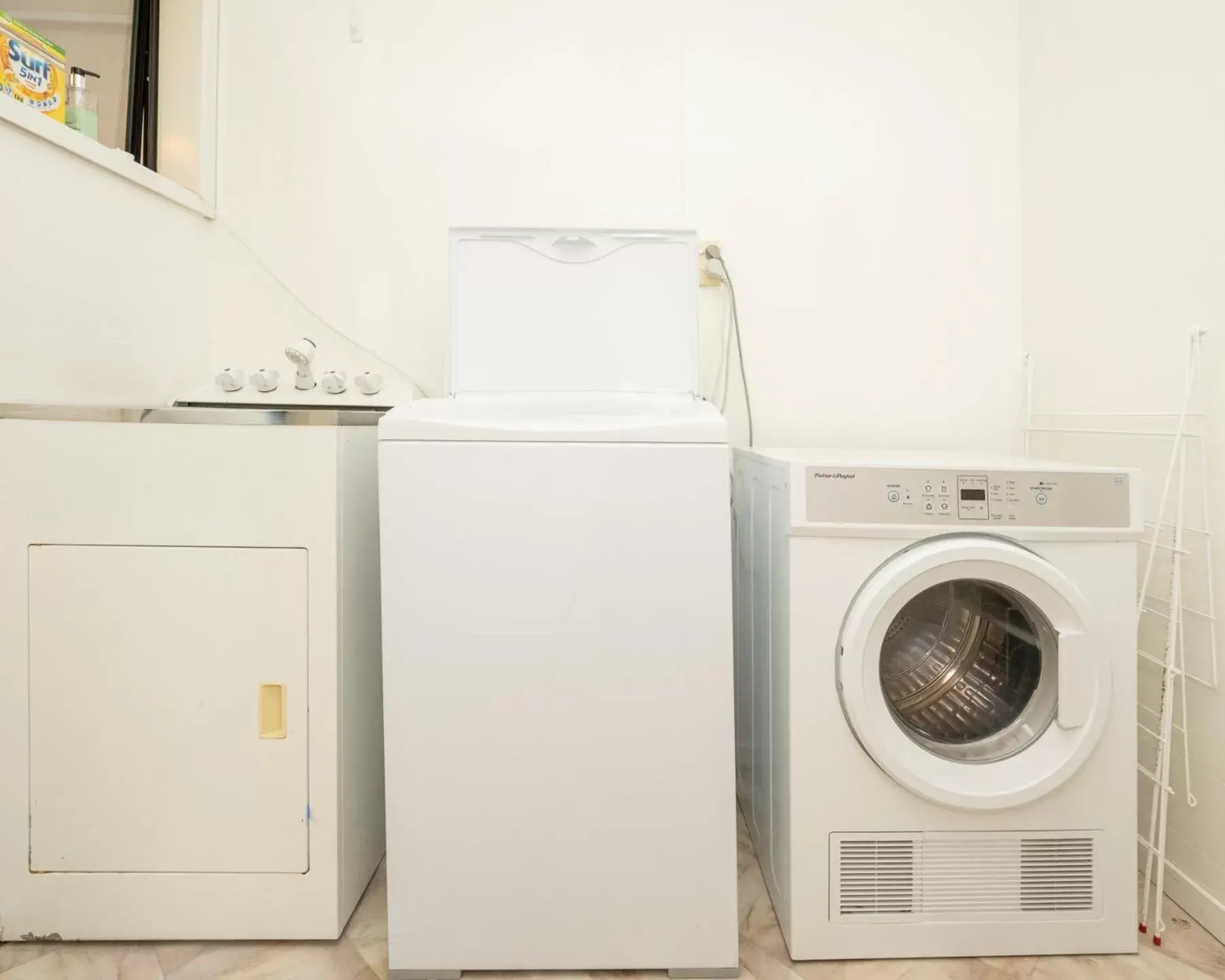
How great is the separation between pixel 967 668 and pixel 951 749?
19 centimetres

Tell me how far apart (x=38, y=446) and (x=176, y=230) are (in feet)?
2.60

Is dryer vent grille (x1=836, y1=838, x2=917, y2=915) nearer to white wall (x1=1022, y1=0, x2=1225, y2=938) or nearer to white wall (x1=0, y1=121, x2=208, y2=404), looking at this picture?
white wall (x1=1022, y1=0, x2=1225, y2=938)

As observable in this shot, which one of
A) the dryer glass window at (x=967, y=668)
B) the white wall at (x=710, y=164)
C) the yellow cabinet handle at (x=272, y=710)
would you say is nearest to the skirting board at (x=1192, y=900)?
the dryer glass window at (x=967, y=668)

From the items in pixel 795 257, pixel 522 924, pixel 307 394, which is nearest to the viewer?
pixel 522 924

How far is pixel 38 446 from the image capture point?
1.15 meters

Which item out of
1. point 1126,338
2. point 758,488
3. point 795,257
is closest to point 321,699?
point 758,488

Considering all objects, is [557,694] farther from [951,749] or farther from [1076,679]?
[1076,679]

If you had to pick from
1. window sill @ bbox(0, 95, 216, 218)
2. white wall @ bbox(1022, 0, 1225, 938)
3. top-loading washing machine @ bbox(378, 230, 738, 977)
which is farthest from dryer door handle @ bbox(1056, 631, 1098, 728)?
window sill @ bbox(0, 95, 216, 218)

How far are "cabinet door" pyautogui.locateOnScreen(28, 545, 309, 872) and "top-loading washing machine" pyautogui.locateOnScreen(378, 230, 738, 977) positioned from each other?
0.74ft

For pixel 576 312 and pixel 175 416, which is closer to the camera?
pixel 175 416

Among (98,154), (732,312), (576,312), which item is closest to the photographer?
(98,154)

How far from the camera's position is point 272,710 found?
1.18 meters

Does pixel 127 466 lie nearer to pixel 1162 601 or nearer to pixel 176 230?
pixel 176 230

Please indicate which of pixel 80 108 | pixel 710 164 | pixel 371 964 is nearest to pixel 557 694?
pixel 371 964
